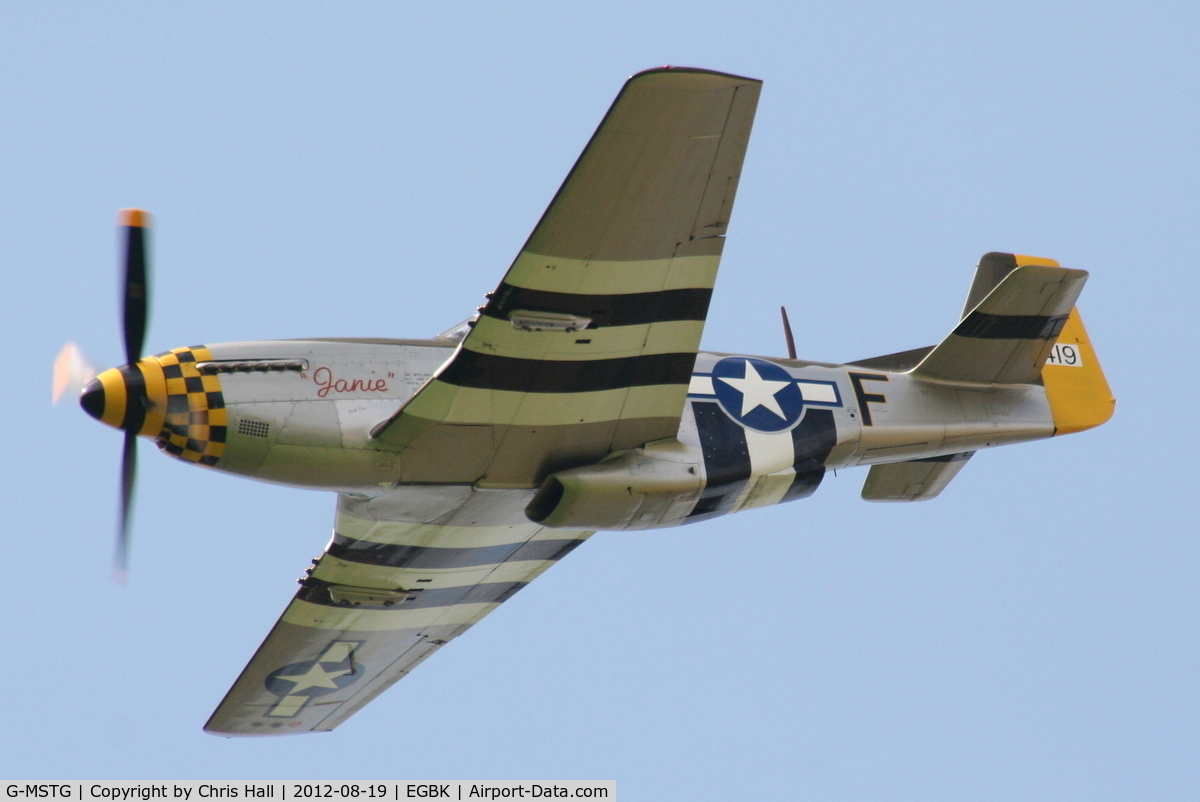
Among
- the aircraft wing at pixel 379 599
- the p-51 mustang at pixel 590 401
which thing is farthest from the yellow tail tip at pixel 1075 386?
the aircraft wing at pixel 379 599

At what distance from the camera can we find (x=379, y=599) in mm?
14477

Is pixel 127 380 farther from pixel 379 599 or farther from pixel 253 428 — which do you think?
pixel 379 599

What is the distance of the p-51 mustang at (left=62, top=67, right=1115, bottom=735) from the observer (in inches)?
412

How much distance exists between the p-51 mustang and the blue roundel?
0.02m

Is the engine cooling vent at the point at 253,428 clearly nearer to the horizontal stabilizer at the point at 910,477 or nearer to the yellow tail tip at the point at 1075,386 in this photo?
the horizontal stabilizer at the point at 910,477

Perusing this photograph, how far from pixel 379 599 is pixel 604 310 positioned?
4835mm

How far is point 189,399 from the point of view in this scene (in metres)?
11.0

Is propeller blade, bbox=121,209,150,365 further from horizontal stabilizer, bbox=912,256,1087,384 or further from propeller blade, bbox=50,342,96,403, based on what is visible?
horizontal stabilizer, bbox=912,256,1087,384

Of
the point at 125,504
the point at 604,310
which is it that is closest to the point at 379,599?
the point at 125,504

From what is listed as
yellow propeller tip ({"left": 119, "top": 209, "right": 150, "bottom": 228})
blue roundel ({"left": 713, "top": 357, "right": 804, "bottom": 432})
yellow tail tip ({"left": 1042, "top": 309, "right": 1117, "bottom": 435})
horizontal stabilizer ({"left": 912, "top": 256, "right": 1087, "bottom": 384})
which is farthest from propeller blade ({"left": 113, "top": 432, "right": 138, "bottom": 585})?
yellow tail tip ({"left": 1042, "top": 309, "right": 1117, "bottom": 435})

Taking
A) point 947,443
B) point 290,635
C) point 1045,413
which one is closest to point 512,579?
point 290,635

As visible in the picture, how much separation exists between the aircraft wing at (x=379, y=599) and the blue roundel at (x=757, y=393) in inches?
79.5

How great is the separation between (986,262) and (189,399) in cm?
841

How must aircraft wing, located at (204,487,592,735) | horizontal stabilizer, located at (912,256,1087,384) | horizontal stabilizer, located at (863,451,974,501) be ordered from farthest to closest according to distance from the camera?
1. horizontal stabilizer, located at (863,451,974,501)
2. horizontal stabilizer, located at (912,256,1087,384)
3. aircraft wing, located at (204,487,592,735)
